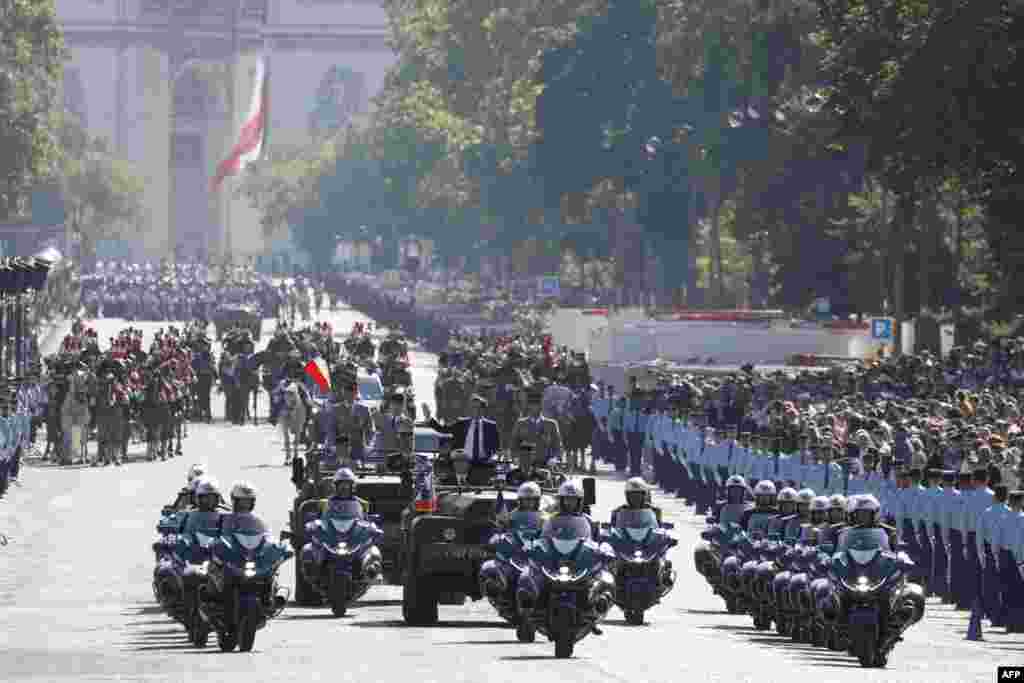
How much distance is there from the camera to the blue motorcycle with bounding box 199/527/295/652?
1132 inches

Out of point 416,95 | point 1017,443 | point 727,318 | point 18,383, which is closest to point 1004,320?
point 727,318

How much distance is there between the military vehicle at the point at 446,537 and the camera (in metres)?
31.7

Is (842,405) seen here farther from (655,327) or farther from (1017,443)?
(655,327)

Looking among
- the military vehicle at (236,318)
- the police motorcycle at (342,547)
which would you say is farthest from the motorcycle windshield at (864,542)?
the military vehicle at (236,318)

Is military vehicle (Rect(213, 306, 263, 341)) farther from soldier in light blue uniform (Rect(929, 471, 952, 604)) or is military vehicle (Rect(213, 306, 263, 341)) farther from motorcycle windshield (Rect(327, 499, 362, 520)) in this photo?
motorcycle windshield (Rect(327, 499, 362, 520))

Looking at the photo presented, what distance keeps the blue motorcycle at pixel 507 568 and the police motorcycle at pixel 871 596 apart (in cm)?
276

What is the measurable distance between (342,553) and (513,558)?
2790 millimetres

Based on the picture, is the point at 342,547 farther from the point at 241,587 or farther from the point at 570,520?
the point at 241,587

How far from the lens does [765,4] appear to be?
300ft

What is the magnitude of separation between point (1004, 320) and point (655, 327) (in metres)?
16.1

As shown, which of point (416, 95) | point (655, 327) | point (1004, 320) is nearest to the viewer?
point (1004, 320)

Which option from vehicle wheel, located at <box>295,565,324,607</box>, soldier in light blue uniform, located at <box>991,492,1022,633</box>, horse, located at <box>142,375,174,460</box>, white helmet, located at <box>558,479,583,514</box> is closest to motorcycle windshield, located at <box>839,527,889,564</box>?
white helmet, located at <box>558,479,583,514</box>

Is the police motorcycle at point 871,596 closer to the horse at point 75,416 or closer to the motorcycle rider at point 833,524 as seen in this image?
the motorcycle rider at point 833,524

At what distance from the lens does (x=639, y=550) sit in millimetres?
32656
